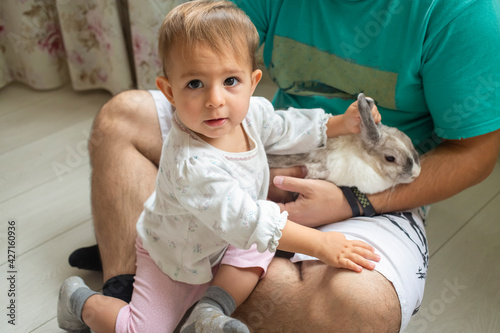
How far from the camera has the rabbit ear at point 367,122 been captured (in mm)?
881

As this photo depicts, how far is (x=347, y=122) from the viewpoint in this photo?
3.15 feet

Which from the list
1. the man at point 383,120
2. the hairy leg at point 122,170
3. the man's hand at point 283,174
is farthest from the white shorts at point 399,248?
the hairy leg at point 122,170

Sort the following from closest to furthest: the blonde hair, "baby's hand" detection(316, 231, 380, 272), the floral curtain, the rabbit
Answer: the blonde hair, "baby's hand" detection(316, 231, 380, 272), the rabbit, the floral curtain

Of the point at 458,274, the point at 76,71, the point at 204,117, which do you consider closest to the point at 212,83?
the point at 204,117

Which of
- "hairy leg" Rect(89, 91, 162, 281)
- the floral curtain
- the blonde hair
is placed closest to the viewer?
the blonde hair

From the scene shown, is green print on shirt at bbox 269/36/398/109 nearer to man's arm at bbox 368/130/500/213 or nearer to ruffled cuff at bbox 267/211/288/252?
man's arm at bbox 368/130/500/213

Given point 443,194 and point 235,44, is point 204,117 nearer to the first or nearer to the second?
point 235,44

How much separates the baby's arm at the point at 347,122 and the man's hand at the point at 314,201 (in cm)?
11

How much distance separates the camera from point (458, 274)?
1.21 m

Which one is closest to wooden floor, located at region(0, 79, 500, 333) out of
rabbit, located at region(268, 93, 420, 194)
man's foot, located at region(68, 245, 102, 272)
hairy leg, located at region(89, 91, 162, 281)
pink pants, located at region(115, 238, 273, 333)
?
man's foot, located at region(68, 245, 102, 272)

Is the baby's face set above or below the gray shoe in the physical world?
above

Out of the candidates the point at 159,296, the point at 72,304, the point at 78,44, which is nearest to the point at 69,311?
the point at 72,304

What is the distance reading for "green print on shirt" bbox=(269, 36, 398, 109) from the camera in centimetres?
102

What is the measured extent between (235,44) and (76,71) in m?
1.33
